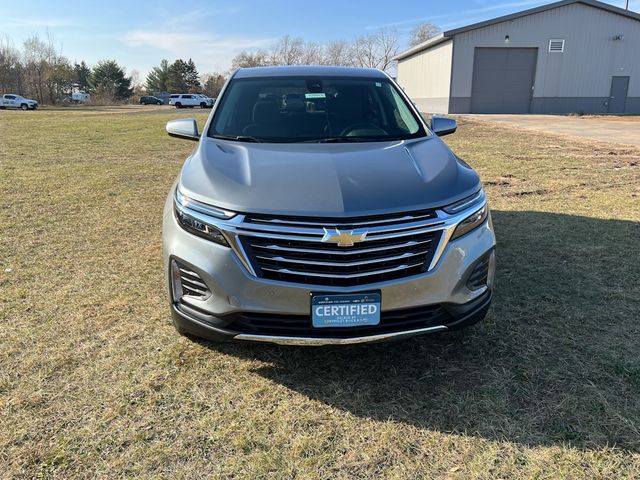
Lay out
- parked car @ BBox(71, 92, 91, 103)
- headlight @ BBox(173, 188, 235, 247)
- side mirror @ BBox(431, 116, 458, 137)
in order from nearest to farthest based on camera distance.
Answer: headlight @ BBox(173, 188, 235, 247) < side mirror @ BBox(431, 116, 458, 137) < parked car @ BBox(71, 92, 91, 103)

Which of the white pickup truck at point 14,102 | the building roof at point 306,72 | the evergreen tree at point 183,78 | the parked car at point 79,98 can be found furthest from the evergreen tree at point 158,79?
the building roof at point 306,72

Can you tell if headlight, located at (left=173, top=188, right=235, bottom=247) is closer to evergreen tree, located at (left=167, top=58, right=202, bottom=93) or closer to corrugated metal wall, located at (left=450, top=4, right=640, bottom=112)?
corrugated metal wall, located at (left=450, top=4, right=640, bottom=112)

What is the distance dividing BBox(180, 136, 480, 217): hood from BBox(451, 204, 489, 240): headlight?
0.12m

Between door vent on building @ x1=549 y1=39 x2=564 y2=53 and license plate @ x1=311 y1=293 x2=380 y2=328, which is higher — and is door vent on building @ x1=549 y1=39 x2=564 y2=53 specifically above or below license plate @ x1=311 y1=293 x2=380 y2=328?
above

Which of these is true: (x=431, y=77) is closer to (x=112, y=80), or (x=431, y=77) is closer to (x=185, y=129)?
(x=185, y=129)

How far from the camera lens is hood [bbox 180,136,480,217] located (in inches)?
91.7

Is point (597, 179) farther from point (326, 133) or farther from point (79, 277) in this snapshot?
point (79, 277)

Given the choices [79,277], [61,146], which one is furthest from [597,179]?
Answer: [61,146]

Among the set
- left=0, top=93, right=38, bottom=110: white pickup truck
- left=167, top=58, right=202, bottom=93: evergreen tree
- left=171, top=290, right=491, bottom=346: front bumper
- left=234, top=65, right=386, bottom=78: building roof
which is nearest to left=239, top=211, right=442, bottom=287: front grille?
left=171, top=290, right=491, bottom=346: front bumper

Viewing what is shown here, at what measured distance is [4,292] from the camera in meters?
3.70

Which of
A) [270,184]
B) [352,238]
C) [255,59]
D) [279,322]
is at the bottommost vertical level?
[279,322]

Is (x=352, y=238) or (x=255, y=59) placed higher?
(x=255, y=59)

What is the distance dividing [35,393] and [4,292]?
5.12 feet

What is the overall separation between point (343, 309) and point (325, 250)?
11.4 inches
